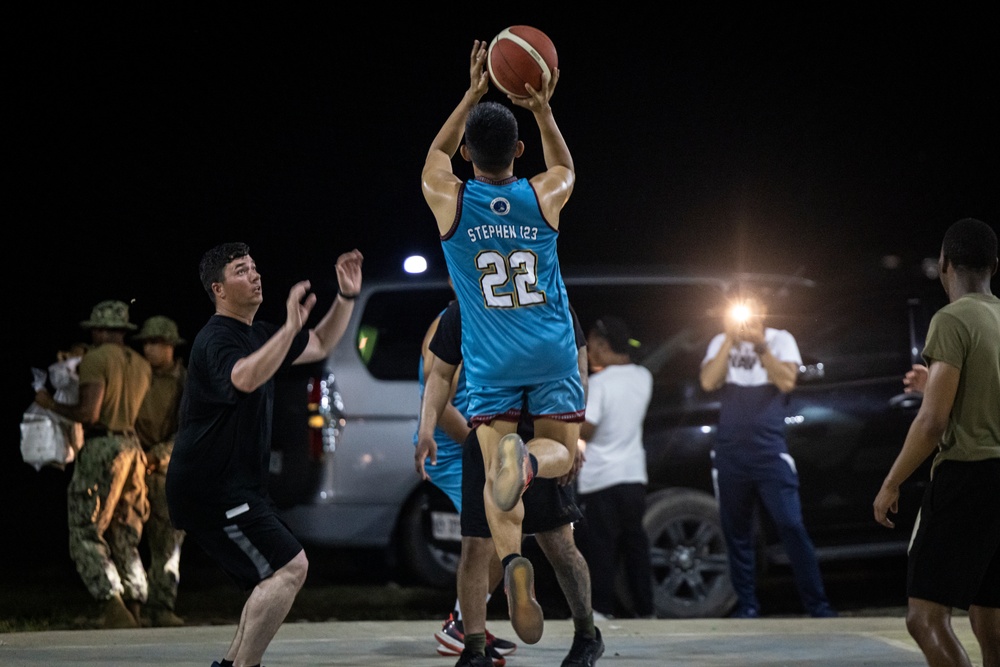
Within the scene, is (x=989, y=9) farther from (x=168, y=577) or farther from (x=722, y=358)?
(x=168, y=577)

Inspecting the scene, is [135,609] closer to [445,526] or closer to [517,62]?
[445,526]

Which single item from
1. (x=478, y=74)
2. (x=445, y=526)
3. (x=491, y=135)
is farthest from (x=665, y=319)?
(x=491, y=135)

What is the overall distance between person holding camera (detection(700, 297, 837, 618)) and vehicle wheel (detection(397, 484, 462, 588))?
6.87 ft

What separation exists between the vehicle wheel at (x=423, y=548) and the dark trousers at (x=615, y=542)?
135 centimetres

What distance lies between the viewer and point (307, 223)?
79.5 feet

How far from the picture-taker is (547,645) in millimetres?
7258

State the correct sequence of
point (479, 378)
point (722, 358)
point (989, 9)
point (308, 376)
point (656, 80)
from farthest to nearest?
point (656, 80) < point (989, 9) < point (308, 376) < point (722, 358) < point (479, 378)

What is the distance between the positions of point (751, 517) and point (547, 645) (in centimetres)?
228

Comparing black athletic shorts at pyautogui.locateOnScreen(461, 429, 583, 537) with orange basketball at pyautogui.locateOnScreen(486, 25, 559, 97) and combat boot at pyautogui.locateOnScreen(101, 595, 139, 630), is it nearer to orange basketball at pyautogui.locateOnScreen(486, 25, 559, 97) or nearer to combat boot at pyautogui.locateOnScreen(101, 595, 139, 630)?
orange basketball at pyautogui.locateOnScreen(486, 25, 559, 97)

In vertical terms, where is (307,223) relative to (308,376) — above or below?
above

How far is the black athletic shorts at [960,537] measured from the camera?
5.01 metres

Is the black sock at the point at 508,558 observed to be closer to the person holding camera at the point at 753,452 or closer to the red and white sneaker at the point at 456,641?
the red and white sneaker at the point at 456,641

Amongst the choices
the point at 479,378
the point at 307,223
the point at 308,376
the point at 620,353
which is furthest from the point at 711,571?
the point at 307,223

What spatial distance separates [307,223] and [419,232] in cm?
286
